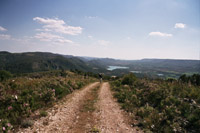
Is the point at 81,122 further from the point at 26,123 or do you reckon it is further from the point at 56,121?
the point at 26,123

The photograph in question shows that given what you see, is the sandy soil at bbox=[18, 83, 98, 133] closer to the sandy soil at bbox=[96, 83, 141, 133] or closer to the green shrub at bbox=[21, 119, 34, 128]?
the green shrub at bbox=[21, 119, 34, 128]

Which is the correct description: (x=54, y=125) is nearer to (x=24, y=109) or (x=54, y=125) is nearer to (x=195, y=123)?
(x=24, y=109)

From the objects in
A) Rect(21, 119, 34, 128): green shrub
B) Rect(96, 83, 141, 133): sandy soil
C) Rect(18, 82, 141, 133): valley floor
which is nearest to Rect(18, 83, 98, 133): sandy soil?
Rect(18, 82, 141, 133): valley floor

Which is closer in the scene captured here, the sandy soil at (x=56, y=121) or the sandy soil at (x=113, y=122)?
the sandy soil at (x=56, y=121)

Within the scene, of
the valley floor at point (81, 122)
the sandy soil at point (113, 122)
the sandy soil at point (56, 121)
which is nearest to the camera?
the sandy soil at point (56, 121)

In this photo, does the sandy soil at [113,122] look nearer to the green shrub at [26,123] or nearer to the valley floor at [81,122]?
the valley floor at [81,122]

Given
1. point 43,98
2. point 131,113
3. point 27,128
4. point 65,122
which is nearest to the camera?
point 27,128

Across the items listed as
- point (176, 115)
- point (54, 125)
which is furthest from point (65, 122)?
point (176, 115)

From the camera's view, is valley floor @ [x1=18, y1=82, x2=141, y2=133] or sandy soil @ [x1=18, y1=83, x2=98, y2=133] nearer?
sandy soil @ [x1=18, y1=83, x2=98, y2=133]

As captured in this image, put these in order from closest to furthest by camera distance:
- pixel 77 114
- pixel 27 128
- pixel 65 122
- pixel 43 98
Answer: pixel 27 128, pixel 65 122, pixel 77 114, pixel 43 98

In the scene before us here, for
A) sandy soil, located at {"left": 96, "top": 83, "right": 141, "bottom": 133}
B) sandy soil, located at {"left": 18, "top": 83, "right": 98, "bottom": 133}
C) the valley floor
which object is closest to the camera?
sandy soil, located at {"left": 18, "top": 83, "right": 98, "bottom": 133}

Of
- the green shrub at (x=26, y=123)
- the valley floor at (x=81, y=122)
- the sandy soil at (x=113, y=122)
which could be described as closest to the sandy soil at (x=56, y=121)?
the valley floor at (x=81, y=122)

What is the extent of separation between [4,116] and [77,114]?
3773 mm

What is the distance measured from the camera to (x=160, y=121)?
5957mm
